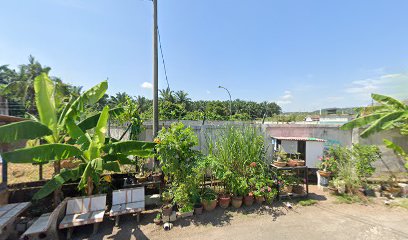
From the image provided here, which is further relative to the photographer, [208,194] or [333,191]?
[333,191]

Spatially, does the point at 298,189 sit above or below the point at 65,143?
below

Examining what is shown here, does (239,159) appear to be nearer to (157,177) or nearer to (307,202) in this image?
(307,202)

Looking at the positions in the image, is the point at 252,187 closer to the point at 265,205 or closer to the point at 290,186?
the point at 265,205

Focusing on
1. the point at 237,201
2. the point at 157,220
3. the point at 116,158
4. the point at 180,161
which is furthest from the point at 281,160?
the point at 116,158

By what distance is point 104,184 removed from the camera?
16.3ft

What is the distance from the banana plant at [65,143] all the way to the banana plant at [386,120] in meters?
6.82

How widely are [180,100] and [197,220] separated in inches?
1215

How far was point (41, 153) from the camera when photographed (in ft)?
12.1

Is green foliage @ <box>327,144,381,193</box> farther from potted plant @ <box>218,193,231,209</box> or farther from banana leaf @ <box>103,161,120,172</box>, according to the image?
banana leaf @ <box>103,161,120,172</box>

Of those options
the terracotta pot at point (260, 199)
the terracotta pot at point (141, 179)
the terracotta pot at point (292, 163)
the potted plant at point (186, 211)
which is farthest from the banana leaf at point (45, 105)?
the terracotta pot at point (292, 163)

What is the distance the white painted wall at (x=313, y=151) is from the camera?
6.49 meters

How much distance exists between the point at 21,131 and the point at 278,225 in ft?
19.0

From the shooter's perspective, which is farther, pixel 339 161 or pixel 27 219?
pixel 339 161

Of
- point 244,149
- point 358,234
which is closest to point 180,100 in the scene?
point 244,149
